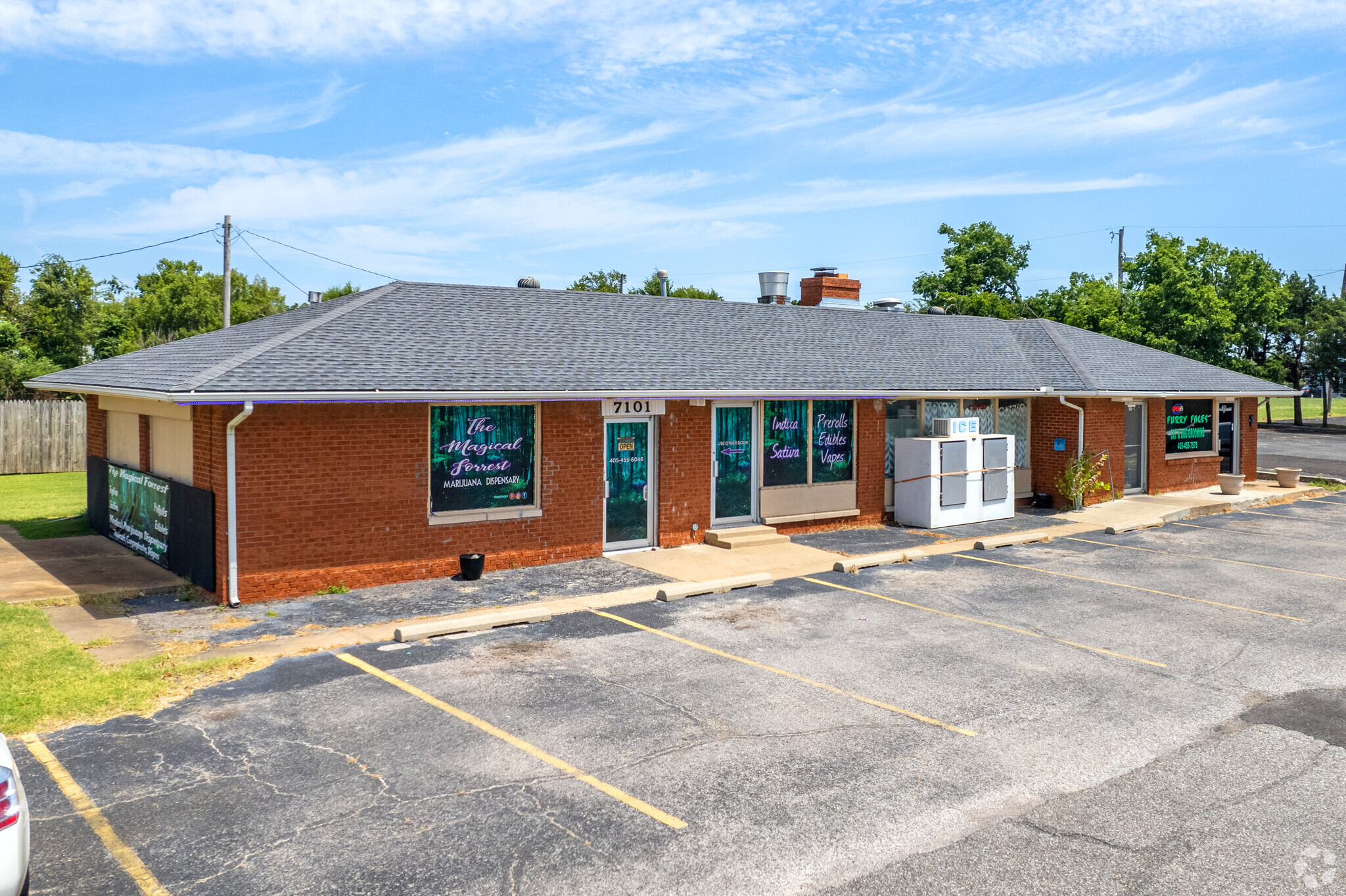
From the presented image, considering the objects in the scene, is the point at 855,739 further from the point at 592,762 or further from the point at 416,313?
the point at 416,313

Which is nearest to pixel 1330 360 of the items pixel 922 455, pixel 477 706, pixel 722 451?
pixel 922 455

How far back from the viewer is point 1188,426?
25531 millimetres

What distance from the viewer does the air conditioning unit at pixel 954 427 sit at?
19.9 m

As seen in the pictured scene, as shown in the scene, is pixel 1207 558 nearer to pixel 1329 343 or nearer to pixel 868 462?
pixel 868 462

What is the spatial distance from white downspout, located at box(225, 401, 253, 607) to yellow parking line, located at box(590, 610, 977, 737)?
15.2 ft

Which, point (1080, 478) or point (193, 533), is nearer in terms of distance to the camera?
point (193, 533)

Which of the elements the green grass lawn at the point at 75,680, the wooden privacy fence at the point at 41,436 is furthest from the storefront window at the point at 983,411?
the wooden privacy fence at the point at 41,436

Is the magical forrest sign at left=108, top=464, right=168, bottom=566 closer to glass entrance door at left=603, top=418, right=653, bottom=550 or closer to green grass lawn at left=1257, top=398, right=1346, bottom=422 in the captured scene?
glass entrance door at left=603, top=418, right=653, bottom=550

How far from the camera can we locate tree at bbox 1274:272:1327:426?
6103 cm

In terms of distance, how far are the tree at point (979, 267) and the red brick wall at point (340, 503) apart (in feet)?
148

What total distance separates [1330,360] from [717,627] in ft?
202

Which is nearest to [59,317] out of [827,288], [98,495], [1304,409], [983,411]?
[98,495]

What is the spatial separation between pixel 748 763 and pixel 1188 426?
73.9 ft

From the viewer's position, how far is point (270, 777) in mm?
7223
